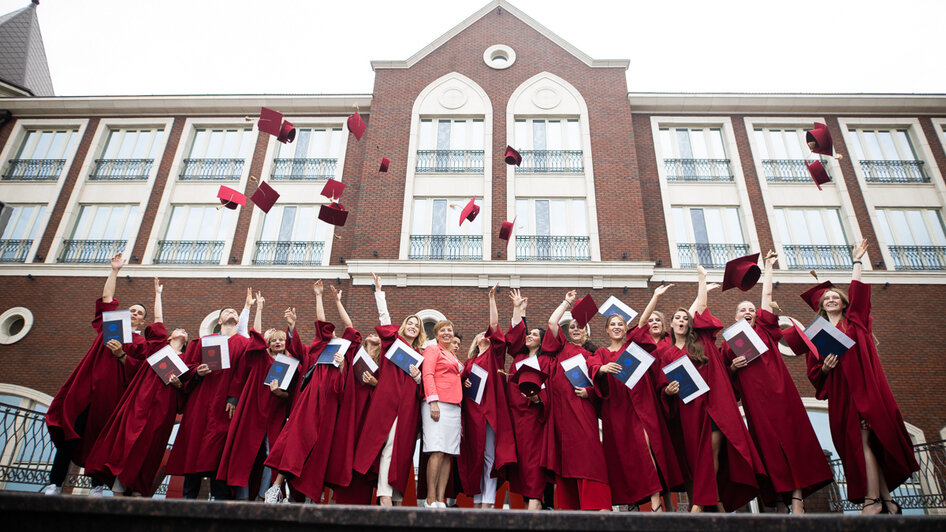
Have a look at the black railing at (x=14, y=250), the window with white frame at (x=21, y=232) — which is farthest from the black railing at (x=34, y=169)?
the black railing at (x=14, y=250)

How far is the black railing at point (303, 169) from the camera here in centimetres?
1619

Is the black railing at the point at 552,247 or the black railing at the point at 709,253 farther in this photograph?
the black railing at the point at 709,253

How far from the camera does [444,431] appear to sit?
5684 mm

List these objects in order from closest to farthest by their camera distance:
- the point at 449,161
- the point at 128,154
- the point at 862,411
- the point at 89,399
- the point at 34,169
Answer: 1. the point at 862,411
2. the point at 89,399
3. the point at 449,161
4. the point at 34,169
5. the point at 128,154

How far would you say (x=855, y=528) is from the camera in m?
2.56

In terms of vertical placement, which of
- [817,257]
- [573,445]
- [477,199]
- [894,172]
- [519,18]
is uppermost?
[519,18]

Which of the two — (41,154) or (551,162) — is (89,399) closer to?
(551,162)

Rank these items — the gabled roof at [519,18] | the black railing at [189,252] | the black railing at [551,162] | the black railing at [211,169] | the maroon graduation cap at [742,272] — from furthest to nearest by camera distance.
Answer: the gabled roof at [519,18]
the black railing at [211,169]
the black railing at [551,162]
the black railing at [189,252]
the maroon graduation cap at [742,272]

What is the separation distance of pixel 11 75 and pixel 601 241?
76.8 ft

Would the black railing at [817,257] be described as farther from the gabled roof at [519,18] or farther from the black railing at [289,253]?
the black railing at [289,253]

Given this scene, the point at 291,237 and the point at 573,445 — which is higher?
the point at 291,237

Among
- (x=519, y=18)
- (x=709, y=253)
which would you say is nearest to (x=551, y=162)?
(x=709, y=253)

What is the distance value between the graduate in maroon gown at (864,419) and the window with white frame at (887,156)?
1340 centimetres

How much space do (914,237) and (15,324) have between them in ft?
84.9
